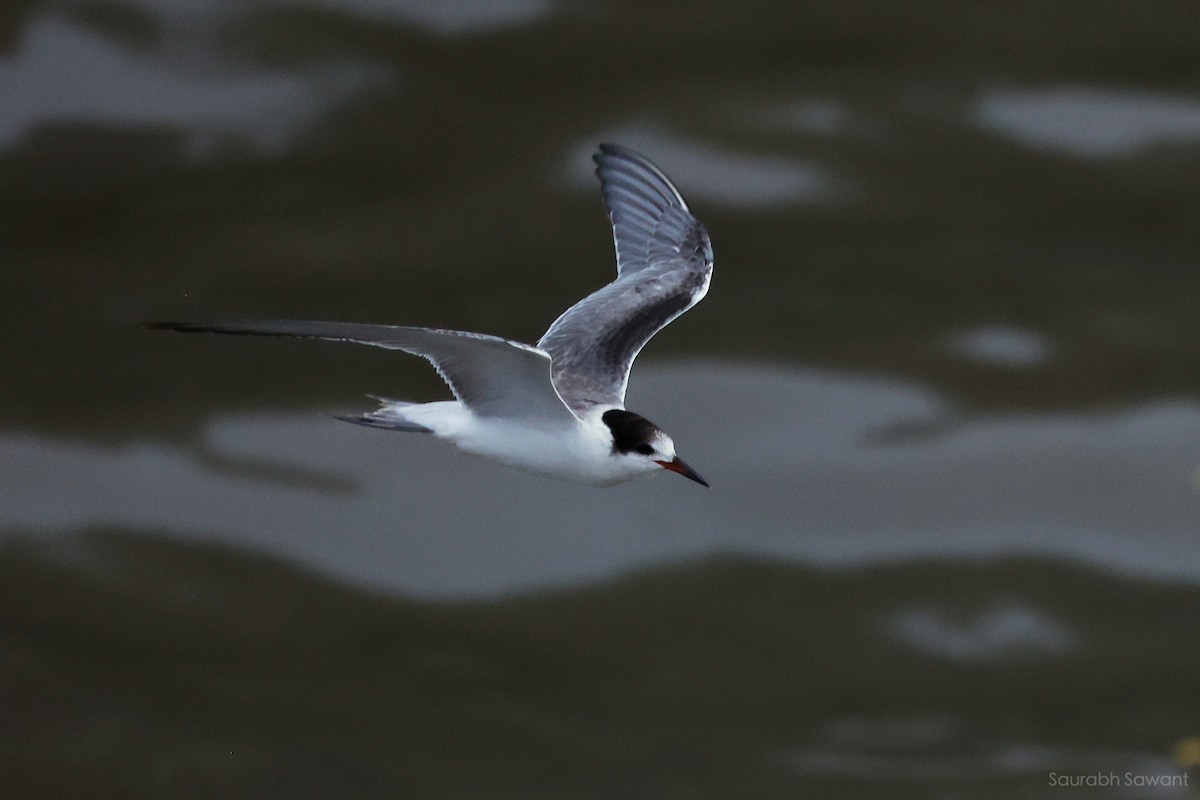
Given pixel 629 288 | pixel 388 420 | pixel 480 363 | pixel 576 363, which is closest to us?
pixel 480 363

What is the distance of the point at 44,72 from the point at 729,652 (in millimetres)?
6359

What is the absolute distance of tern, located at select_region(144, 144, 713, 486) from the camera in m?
5.29

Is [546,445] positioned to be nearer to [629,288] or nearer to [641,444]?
[641,444]

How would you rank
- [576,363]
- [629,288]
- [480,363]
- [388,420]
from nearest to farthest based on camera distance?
[480,363]
[388,420]
[576,363]
[629,288]

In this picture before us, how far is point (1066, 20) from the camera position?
12.5 metres

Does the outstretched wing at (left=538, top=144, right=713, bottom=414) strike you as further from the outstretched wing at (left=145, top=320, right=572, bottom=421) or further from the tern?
the outstretched wing at (left=145, top=320, right=572, bottom=421)

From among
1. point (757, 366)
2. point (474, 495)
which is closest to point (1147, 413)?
point (757, 366)

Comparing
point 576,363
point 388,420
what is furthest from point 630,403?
point 388,420

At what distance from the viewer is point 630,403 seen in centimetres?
1079

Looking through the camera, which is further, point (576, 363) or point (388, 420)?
point (576, 363)

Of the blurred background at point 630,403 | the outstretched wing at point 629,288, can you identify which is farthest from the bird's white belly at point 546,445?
the blurred background at point 630,403

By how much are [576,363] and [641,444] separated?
1.01 metres

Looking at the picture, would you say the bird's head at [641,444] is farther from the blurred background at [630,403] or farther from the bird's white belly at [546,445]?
the blurred background at [630,403]

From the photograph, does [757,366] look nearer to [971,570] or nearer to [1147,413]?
[971,570]
